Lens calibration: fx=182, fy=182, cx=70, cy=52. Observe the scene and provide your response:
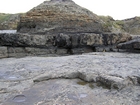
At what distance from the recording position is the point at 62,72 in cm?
242

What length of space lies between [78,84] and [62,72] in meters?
0.41

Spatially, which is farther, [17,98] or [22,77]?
[22,77]

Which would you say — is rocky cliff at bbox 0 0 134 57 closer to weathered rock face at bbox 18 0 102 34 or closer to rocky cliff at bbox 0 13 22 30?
weathered rock face at bbox 18 0 102 34

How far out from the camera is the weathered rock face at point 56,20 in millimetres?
5859

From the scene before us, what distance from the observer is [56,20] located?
237 inches

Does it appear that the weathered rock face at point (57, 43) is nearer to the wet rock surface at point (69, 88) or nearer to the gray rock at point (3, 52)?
the gray rock at point (3, 52)

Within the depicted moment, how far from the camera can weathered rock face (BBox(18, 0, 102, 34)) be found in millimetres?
5859

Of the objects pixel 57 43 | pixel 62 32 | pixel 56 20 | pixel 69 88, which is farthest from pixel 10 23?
pixel 69 88

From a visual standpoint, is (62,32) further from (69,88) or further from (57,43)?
(69,88)

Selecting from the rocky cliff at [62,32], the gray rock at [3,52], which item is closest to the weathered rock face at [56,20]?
the rocky cliff at [62,32]

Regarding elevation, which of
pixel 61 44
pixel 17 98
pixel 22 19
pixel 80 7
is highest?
pixel 80 7

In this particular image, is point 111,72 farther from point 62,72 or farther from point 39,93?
point 39,93

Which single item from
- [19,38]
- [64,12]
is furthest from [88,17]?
[19,38]

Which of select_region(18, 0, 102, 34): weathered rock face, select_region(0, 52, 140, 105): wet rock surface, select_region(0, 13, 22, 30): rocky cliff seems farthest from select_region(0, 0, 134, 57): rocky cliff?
select_region(0, 13, 22, 30): rocky cliff
